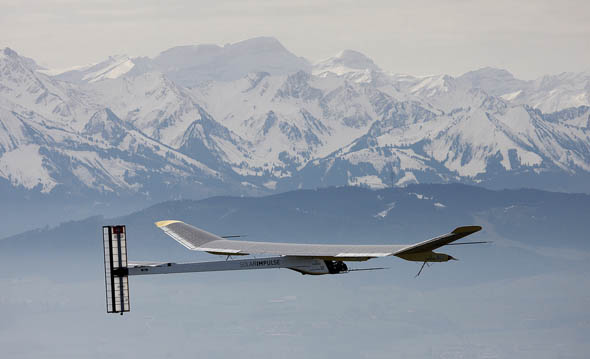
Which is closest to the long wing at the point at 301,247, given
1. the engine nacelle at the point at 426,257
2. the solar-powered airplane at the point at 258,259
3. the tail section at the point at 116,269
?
the solar-powered airplane at the point at 258,259

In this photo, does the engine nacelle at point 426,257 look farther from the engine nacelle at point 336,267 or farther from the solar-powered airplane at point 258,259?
the engine nacelle at point 336,267

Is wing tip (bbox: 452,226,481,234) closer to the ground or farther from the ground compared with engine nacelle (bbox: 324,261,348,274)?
farther from the ground

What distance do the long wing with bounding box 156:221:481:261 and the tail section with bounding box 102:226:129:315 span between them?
7.53 meters

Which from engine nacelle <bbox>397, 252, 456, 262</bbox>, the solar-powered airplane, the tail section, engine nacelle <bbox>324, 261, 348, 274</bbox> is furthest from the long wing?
the tail section

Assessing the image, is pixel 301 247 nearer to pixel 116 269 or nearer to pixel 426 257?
pixel 426 257

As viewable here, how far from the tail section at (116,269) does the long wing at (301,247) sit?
7.53 meters

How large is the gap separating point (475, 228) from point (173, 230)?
3474cm

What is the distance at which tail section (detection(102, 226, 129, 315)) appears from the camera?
68.7 meters

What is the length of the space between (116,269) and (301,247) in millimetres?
13412

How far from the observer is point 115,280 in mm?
70438

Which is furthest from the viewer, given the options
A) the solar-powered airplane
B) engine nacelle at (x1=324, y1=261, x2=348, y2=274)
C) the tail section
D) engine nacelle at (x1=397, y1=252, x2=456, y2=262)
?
engine nacelle at (x1=324, y1=261, x2=348, y2=274)

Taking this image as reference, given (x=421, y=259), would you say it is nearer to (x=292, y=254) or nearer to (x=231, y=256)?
(x=292, y=254)

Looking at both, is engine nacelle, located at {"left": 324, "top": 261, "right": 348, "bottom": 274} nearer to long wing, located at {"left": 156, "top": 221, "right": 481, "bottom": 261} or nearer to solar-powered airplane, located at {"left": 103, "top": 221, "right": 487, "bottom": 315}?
solar-powered airplane, located at {"left": 103, "top": 221, "right": 487, "bottom": 315}

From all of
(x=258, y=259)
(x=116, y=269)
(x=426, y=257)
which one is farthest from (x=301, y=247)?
(x=116, y=269)
